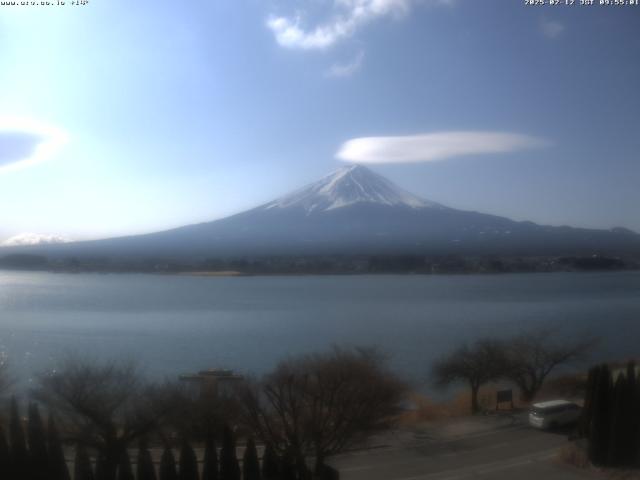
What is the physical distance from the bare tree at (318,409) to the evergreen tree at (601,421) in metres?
1.22

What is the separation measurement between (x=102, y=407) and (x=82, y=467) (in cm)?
47

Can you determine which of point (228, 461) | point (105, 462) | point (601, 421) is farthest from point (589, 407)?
point (105, 462)

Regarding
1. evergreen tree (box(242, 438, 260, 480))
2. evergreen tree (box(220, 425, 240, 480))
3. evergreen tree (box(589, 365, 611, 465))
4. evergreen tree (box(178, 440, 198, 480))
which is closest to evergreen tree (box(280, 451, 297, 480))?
evergreen tree (box(242, 438, 260, 480))

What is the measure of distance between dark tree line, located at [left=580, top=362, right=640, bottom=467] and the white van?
1.24 feet

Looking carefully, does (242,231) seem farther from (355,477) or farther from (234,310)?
(355,477)

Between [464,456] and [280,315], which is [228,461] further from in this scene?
[280,315]


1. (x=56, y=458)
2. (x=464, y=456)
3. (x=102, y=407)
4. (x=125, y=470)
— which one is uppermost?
(x=102, y=407)

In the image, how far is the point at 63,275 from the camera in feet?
36.3

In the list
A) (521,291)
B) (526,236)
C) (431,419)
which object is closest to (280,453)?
(431,419)

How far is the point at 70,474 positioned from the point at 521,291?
1065 cm

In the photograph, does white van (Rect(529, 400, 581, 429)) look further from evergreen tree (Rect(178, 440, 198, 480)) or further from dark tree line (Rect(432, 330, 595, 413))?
evergreen tree (Rect(178, 440, 198, 480))

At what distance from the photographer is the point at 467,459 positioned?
358cm

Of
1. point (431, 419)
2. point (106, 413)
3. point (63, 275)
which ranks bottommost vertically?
point (431, 419)

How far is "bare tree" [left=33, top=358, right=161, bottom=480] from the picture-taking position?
3250 millimetres
